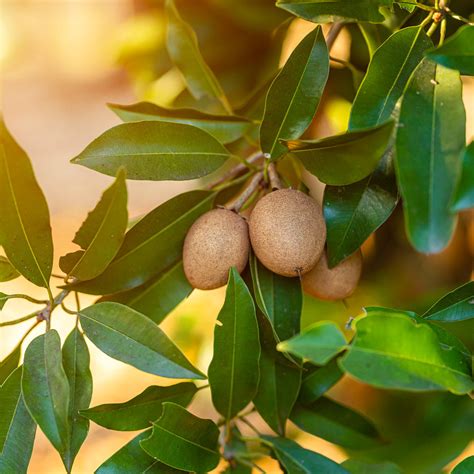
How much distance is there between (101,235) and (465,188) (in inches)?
11.0

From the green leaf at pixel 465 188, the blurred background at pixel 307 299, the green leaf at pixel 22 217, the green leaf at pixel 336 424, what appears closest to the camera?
the green leaf at pixel 465 188

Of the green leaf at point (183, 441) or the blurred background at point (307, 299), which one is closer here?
the green leaf at point (183, 441)

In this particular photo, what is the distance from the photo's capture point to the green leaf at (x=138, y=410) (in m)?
0.59

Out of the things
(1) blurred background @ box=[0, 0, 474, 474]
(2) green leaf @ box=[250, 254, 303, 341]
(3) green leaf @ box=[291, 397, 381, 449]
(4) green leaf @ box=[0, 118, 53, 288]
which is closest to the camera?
(4) green leaf @ box=[0, 118, 53, 288]

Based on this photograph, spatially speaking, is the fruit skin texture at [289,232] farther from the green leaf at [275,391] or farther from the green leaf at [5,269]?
the green leaf at [5,269]

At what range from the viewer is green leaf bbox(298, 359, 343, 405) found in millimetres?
705

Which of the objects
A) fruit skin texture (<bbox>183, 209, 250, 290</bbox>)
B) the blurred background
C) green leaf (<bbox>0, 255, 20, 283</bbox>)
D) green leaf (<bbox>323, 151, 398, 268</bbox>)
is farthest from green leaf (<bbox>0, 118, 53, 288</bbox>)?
the blurred background

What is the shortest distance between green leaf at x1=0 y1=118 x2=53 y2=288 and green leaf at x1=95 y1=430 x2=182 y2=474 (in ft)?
0.51

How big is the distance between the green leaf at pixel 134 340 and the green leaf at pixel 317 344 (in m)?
0.15

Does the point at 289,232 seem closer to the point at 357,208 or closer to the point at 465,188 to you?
the point at 357,208

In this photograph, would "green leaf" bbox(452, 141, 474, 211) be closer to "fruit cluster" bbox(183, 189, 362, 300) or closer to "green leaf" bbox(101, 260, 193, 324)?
"fruit cluster" bbox(183, 189, 362, 300)

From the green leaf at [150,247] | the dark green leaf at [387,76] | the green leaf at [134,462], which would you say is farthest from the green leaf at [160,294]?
the dark green leaf at [387,76]

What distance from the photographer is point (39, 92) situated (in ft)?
9.63

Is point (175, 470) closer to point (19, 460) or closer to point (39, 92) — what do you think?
point (19, 460)
